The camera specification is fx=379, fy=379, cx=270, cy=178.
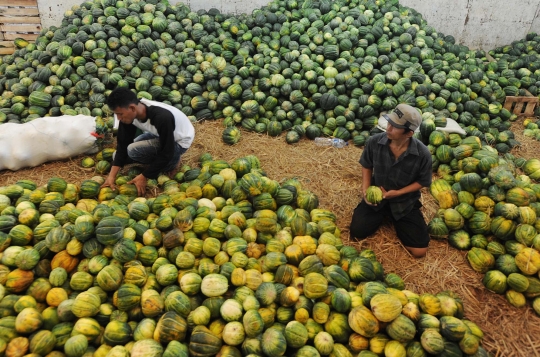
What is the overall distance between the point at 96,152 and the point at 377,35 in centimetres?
601

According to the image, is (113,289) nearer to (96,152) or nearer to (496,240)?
(96,152)

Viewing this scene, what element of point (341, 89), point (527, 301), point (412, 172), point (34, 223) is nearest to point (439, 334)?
point (527, 301)

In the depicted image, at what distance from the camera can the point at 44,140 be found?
586cm

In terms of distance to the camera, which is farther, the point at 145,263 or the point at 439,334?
the point at 145,263

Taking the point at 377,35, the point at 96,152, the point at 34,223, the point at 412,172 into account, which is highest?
the point at 377,35

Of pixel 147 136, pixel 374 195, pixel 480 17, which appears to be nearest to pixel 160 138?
pixel 147 136

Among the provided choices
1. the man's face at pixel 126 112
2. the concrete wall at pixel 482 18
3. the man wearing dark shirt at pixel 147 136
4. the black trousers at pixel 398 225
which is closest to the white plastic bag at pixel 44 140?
the man wearing dark shirt at pixel 147 136

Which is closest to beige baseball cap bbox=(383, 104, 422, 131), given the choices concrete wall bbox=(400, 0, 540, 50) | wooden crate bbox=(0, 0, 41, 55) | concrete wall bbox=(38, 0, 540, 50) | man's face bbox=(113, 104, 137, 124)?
man's face bbox=(113, 104, 137, 124)

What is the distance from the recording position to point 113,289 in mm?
3369

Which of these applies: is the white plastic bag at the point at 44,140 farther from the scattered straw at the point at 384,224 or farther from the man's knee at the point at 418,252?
the man's knee at the point at 418,252

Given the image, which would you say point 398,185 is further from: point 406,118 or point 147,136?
point 147,136

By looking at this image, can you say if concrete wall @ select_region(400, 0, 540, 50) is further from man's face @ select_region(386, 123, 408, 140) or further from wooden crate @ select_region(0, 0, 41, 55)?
wooden crate @ select_region(0, 0, 41, 55)

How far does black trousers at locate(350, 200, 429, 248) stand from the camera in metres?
4.56

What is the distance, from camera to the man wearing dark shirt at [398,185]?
4.36 metres
